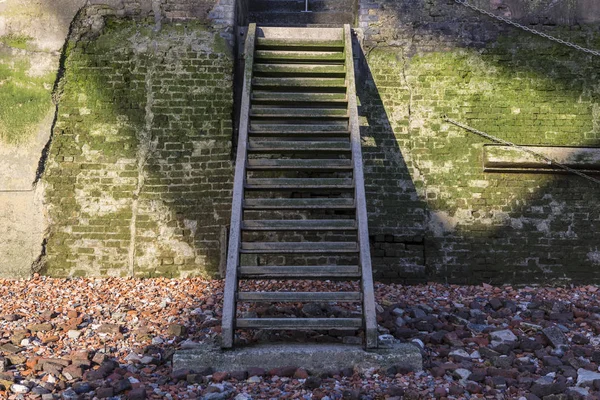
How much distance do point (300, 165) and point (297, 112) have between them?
654 mm

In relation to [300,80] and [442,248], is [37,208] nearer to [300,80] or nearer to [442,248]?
[300,80]

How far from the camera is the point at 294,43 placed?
281 inches

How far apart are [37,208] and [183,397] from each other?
12.5 feet

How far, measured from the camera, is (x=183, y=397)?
427 cm

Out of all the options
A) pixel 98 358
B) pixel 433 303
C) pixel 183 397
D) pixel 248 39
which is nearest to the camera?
pixel 183 397

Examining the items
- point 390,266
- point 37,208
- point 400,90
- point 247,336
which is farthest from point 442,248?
point 37,208

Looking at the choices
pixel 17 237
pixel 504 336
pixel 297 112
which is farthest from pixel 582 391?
pixel 17 237

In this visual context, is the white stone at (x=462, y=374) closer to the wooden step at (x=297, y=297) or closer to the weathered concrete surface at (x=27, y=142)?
the wooden step at (x=297, y=297)

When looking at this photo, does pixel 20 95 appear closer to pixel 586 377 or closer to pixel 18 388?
pixel 18 388

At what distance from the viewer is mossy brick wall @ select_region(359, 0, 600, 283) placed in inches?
293

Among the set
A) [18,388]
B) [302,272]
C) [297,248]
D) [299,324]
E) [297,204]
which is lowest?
[18,388]

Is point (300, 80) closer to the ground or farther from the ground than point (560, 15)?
closer to the ground

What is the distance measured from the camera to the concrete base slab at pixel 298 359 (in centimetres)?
467

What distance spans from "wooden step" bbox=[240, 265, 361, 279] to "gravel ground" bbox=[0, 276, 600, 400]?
0.50 metres
